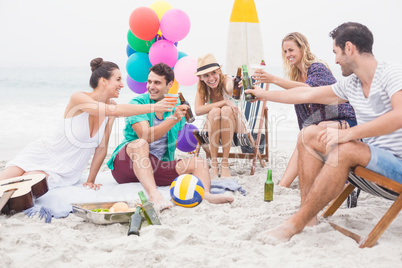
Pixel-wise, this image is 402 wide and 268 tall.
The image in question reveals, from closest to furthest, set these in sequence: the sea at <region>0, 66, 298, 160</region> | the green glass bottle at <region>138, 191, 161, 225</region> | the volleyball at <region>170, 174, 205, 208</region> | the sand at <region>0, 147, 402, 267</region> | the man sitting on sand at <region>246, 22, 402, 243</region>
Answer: the sand at <region>0, 147, 402, 267</region>
the man sitting on sand at <region>246, 22, 402, 243</region>
the green glass bottle at <region>138, 191, 161, 225</region>
the volleyball at <region>170, 174, 205, 208</region>
the sea at <region>0, 66, 298, 160</region>

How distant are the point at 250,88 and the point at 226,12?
15.7 m

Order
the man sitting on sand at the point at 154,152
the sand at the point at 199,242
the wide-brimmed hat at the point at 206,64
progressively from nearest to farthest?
the sand at the point at 199,242, the man sitting on sand at the point at 154,152, the wide-brimmed hat at the point at 206,64

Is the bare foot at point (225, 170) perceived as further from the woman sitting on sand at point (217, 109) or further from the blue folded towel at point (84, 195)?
the blue folded towel at point (84, 195)

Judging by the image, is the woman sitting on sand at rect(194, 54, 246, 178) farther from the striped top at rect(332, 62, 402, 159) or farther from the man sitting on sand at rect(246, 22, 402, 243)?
the striped top at rect(332, 62, 402, 159)

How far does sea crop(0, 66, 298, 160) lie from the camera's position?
738 cm

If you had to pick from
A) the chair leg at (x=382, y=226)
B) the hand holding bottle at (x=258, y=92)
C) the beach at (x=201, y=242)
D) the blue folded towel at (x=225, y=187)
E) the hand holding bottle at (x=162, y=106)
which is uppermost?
the hand holding bottle at (x=258, y=92)

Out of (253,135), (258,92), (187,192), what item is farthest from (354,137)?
(253,135)

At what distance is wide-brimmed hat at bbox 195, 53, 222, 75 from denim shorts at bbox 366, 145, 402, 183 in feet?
8.00

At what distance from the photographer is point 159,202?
295cm

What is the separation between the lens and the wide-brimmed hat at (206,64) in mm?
4191

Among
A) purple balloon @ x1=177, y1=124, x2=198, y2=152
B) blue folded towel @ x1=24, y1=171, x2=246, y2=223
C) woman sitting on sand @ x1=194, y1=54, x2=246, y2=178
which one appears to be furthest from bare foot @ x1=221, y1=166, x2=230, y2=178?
purple balloon @ x1=177, y1=124, x2=198, y2=152

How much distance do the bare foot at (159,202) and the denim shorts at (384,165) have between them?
1.53 meters

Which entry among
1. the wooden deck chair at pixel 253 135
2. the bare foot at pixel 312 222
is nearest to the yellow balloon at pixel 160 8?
the wooden deck chair at pixel 253 135

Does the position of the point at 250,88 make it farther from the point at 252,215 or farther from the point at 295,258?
Answer: the point at 295,258
